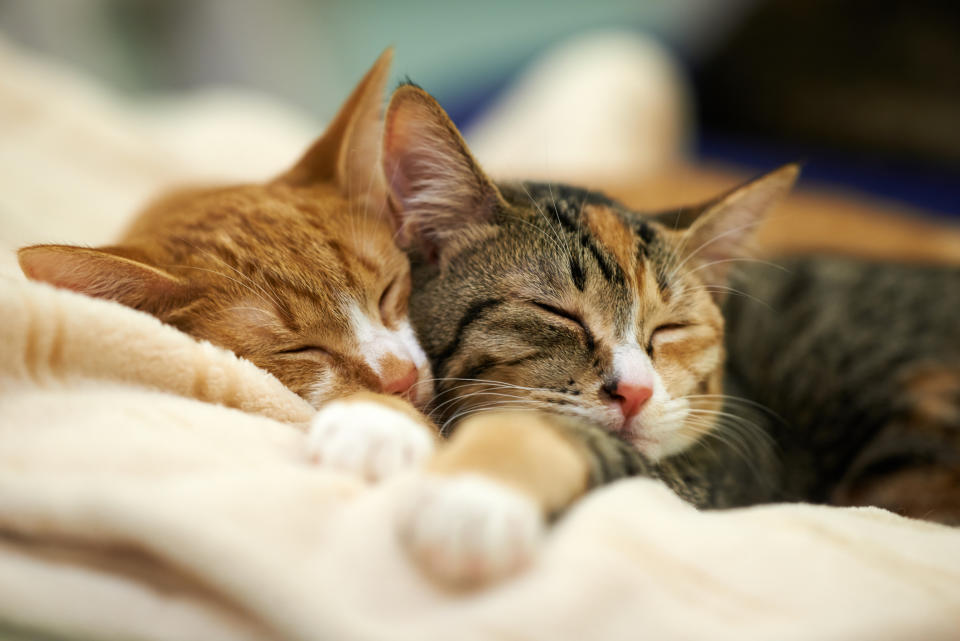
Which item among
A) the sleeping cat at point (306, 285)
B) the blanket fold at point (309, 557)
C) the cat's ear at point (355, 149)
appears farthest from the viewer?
the cat's ear at point (355, 149)

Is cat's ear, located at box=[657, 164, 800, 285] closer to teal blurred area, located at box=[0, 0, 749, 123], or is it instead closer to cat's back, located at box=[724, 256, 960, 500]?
cat's back, located at box=[724, 256, 960, 500]

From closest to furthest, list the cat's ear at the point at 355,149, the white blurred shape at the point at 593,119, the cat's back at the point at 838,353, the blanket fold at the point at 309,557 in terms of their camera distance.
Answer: the blanket fold at the point at 309,557 < the cat's ear at the point at 355,149 < the cat's back at the point at 838,353 < the white blurred shape at the point at 593,119

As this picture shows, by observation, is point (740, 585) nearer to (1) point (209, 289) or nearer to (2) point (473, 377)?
(2) point (473, 377)

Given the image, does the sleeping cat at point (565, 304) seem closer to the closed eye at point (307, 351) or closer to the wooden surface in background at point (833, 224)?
the closed eye at point (307, 351)

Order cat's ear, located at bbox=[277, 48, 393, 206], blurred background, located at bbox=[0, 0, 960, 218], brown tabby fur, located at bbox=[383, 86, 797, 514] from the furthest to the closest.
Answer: blurred background, located at bbox=[0, 0, 960, 218], cat's ear, located at bbox=[277, 48, 393, 206], brown tabby fur, located at bbox=[383, 86, 797, 514]

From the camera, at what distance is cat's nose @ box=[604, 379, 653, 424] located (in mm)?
982

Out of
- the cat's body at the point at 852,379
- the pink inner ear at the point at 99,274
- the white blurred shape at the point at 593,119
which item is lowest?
the cat's body at the point at 852,379

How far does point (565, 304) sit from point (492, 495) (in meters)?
0.50

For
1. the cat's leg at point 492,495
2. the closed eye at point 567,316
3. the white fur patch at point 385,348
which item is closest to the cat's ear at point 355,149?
the white fur patch at point 385,348

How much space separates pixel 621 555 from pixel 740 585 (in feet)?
0.41

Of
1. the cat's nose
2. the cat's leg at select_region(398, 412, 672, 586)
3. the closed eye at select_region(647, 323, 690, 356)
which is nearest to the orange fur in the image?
the cat's leg at select_region(398, 412, 672, 586)

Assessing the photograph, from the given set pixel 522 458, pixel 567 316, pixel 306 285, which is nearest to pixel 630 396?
pixel 567 316

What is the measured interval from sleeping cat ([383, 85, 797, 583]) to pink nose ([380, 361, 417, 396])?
0.07 metres

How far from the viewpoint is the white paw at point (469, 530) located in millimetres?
608
